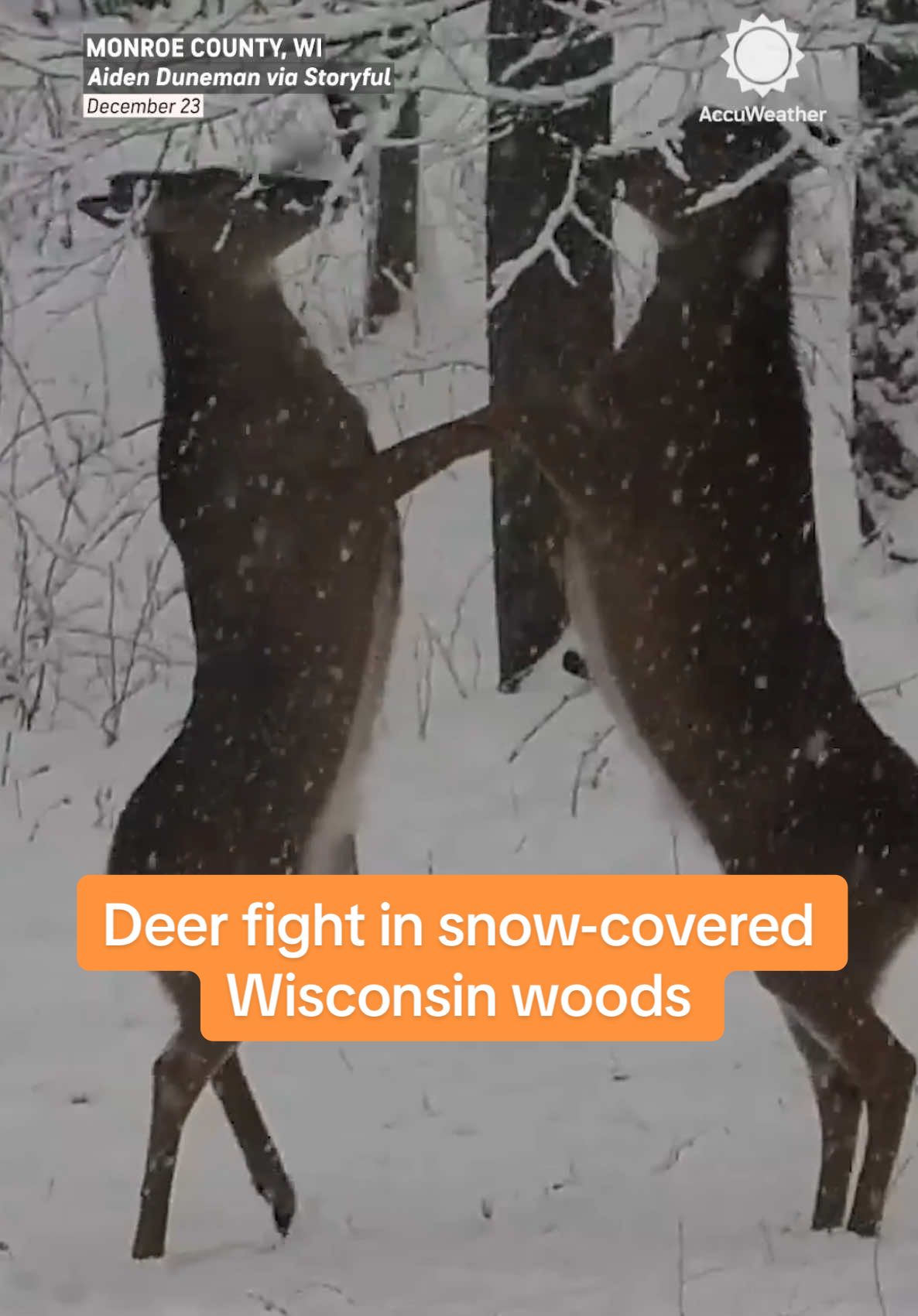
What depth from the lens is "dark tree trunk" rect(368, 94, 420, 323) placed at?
1.99m

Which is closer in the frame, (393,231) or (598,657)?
(598,657)

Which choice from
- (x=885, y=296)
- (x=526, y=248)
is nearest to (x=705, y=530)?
(x=526, y=248)

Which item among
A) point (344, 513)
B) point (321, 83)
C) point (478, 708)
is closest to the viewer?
point (344, 513)

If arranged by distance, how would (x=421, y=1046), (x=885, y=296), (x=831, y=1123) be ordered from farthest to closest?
(x=885, y=296) → (x=421, y=1046) → (x=831, y=1123)

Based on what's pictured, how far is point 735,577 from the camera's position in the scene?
1.38 m

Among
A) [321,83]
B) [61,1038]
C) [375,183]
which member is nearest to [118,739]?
[61,1038]

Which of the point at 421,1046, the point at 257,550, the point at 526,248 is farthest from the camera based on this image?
the point at 526,248

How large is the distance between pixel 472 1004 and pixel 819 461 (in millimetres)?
873

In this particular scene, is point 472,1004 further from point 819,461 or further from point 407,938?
point 819,461

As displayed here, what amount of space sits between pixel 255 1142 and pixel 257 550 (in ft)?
1.77

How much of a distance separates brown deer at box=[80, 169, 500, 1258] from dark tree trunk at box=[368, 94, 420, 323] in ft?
1.94

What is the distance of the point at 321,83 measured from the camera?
1630mm

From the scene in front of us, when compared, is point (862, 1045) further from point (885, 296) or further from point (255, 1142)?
point (885, 296)

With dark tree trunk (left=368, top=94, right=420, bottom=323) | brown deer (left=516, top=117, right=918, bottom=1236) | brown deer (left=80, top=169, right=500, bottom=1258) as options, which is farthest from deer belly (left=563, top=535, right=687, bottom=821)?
dark tree trunk (left=368, top=94, right=420, bottom=323)
